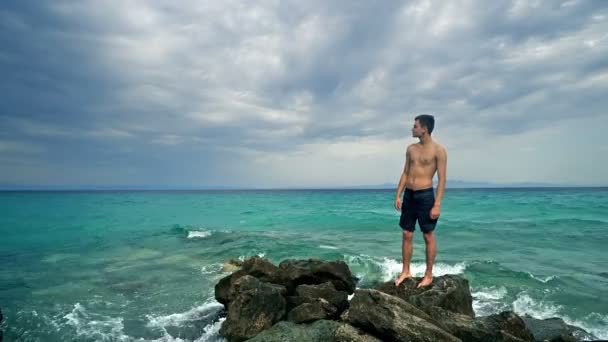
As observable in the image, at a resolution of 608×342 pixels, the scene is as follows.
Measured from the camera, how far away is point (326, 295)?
24.2 ft

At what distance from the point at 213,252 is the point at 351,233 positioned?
1074 cm

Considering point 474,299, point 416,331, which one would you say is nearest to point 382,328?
point 416,331

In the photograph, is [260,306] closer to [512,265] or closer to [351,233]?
[512,265]

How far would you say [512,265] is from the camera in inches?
558

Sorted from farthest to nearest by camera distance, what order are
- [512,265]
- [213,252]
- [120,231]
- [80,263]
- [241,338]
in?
[120,231], [213,252], [80,263], [512,265], [241,338]

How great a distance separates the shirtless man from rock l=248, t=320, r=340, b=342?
2206 mm

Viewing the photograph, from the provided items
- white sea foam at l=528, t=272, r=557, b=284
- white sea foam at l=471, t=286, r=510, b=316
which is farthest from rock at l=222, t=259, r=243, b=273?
white sea foam at l=528, t=272, r=557, b=284

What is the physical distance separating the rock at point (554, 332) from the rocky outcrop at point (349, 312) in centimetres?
2

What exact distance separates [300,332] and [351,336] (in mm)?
1115

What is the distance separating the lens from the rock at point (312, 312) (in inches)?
251

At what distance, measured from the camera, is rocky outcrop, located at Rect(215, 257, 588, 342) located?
5168mm

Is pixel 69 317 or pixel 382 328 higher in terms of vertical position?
pixel 382 328

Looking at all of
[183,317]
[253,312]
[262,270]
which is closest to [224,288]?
[262,270]

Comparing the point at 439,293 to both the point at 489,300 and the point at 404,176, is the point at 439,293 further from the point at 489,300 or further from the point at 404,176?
the point at 489,300
